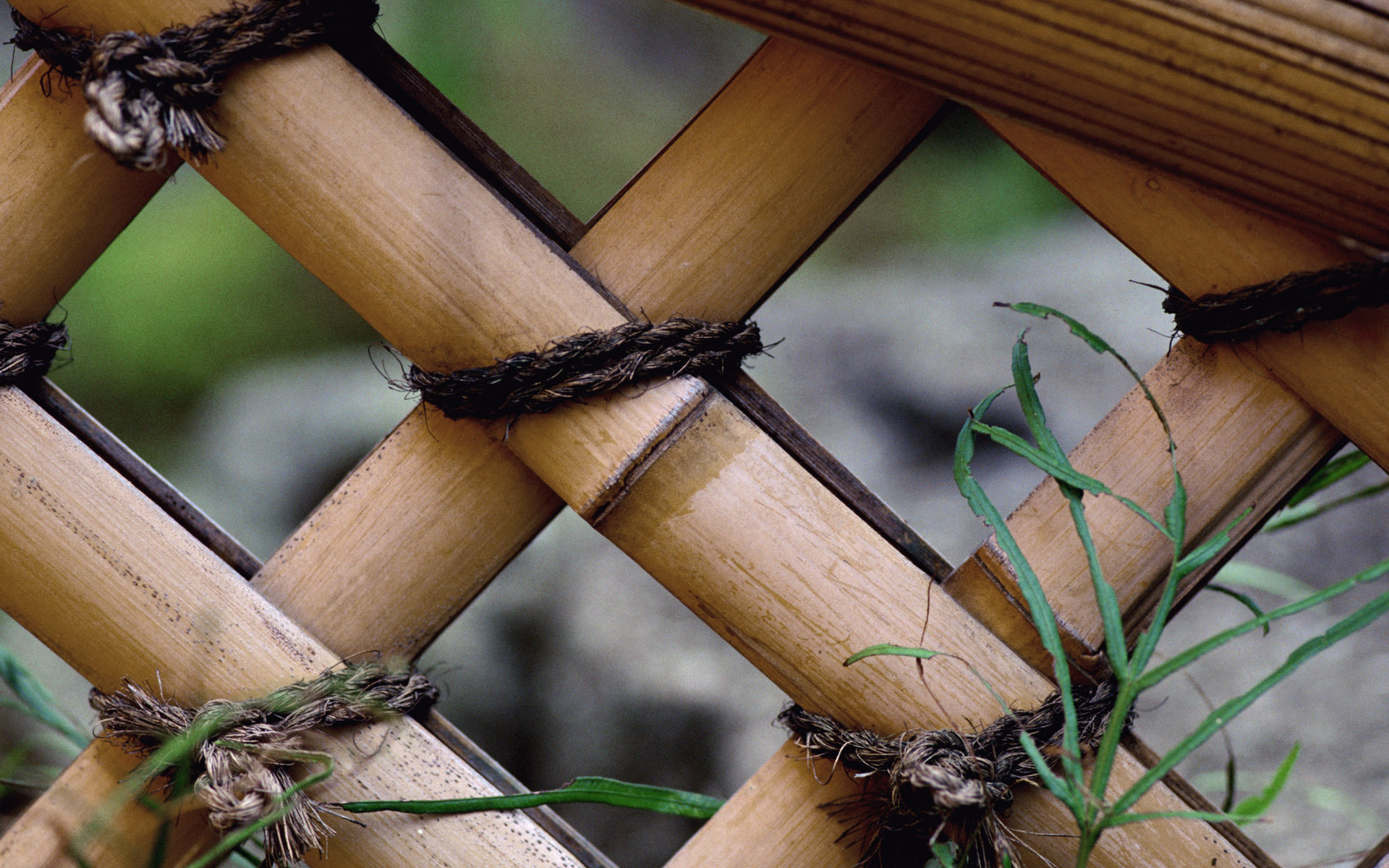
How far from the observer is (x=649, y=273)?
0.39m

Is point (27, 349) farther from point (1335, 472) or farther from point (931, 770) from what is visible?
point (1335, 472)

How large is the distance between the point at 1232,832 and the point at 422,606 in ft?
1.26

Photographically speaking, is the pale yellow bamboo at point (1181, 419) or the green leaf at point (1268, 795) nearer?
the pale yellow bamboo at point (1181, 419)

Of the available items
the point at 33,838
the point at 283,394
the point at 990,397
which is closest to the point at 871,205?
the point at 283,394

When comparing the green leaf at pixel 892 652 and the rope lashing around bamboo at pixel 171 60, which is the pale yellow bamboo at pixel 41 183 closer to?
the rope lashing around bamboo at pixel 171 60

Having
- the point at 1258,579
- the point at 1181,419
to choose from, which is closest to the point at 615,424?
the point at 1181,419

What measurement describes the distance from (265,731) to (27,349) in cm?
21

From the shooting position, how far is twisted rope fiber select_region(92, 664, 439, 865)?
0.37m

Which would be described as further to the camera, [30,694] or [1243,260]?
[30,694]

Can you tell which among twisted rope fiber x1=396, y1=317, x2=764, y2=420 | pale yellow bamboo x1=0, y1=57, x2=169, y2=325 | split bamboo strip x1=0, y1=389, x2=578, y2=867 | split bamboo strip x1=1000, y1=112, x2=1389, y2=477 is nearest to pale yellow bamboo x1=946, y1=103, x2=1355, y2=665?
split bamboo strip x1=1000, y1=112, x2=1389, y2=477

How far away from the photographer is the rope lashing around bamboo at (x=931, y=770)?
0.35m

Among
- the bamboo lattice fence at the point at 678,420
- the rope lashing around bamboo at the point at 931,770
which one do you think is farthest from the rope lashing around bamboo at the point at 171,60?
the rope lashing around bamboo at the point at 931,770

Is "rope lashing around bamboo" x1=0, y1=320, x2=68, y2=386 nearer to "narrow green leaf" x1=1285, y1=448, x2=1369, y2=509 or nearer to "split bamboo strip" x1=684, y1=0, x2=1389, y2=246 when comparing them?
"split bamboo strip" x1=684, y1=0, x2=1389, y2=246

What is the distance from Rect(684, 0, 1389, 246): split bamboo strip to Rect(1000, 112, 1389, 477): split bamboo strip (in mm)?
18
